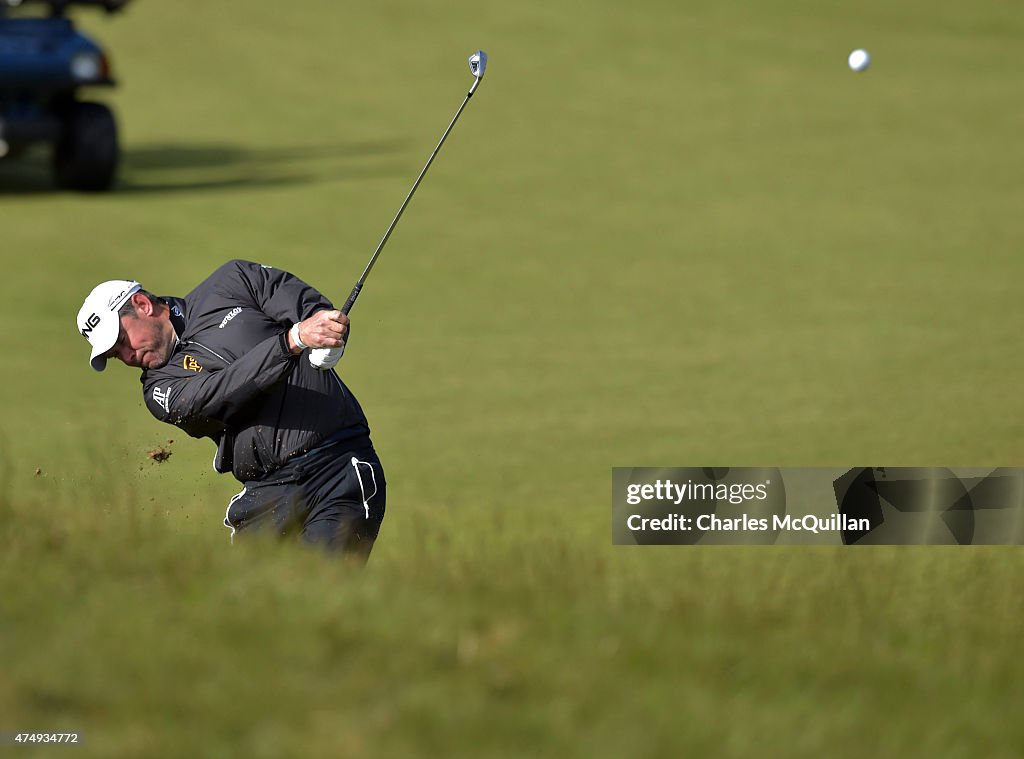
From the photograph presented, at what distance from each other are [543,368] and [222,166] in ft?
38.1

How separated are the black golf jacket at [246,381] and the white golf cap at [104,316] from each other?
30 cm

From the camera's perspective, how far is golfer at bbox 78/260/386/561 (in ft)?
22.1

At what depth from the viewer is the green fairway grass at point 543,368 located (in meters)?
4.34

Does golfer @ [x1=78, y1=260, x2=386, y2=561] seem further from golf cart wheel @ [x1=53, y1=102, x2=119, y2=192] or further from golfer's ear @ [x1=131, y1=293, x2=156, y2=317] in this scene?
golf cart wheel @ [x1=53, y1=102, x2=119, y2=192]

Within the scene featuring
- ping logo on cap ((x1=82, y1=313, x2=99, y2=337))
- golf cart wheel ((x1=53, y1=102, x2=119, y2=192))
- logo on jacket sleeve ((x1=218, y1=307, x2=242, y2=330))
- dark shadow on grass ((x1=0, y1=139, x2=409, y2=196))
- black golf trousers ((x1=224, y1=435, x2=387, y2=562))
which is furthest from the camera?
dark shadow on grass ((x1=0, y1=139, x2=409, y2=196))

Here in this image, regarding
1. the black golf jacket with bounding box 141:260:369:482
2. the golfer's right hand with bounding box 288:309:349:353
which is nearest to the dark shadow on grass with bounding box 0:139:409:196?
the black golf jacket with bounding box 141:260:369:482

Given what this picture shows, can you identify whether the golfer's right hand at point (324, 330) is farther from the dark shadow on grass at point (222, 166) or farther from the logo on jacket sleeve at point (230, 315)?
the dark shadow on grass at point (222, 166)

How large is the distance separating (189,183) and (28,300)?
709 cm

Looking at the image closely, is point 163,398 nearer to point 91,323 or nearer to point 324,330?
point 91,323

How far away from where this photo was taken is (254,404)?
6.92 metres

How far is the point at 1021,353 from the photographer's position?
14969 millimetres

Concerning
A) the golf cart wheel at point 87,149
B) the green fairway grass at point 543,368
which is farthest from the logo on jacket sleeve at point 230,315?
the golf cart wheel at point 87,149

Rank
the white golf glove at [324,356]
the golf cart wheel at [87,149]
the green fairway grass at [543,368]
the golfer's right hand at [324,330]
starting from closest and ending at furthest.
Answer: the green fairway grass at [543,368], the golfer's right hand at [324,330], the white golf glove at [324,356], the golf cart wheel at [87,149]

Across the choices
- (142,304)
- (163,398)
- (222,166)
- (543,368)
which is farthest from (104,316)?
(222,166)
